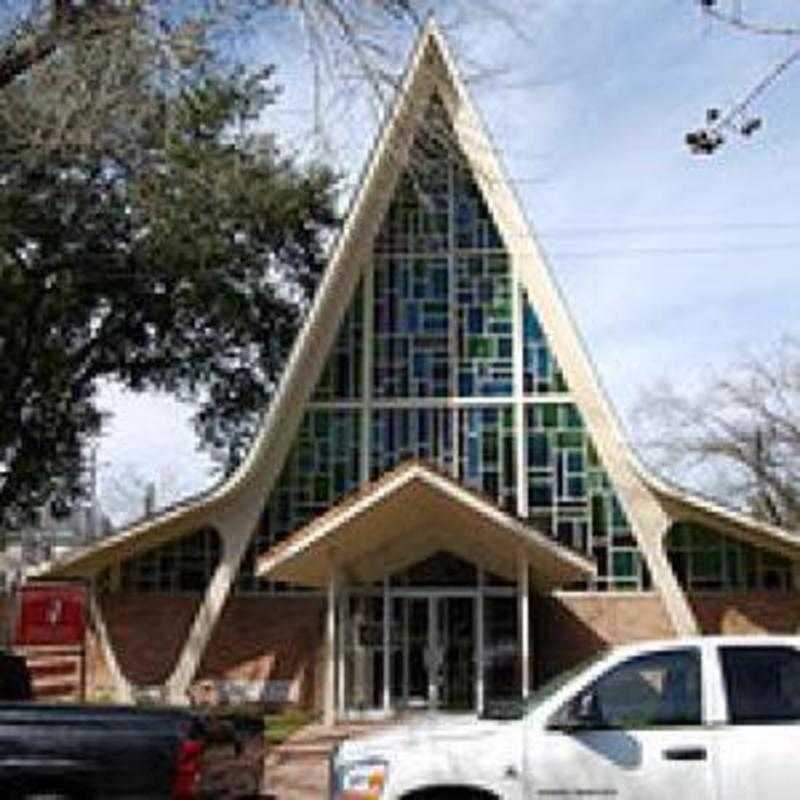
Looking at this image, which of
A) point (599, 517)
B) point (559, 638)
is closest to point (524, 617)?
point (559, 638)

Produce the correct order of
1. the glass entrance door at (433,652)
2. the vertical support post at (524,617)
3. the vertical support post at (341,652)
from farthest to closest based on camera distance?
the glass entrance door at (433,652) < the vertical support post at (341,652) < the vertical support post at (524,617)

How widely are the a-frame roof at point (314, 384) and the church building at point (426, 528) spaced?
0.05m

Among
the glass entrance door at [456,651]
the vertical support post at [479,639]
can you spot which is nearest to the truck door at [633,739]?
the vertical support post at [479,639]

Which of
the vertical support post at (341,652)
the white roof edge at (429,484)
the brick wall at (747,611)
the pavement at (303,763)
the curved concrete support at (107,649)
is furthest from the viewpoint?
the curved concrete support at (107,649)

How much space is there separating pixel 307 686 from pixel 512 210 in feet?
32.5

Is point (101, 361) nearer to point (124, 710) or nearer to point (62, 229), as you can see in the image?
point (62, 229)

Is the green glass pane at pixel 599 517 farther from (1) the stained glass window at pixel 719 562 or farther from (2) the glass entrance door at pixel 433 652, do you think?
(2) the glass entrance door at pixel 433 652

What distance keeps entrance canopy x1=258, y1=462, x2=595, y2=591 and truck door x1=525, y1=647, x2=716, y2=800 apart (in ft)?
58.9

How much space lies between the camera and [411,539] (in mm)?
31797

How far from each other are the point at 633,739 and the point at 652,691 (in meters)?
0.44

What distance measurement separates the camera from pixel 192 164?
2938 centimetres

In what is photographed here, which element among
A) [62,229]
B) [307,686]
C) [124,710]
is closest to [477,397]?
[307,686]

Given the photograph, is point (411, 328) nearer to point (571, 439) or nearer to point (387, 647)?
point (571, 439)

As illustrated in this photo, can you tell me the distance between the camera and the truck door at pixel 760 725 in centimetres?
1024
